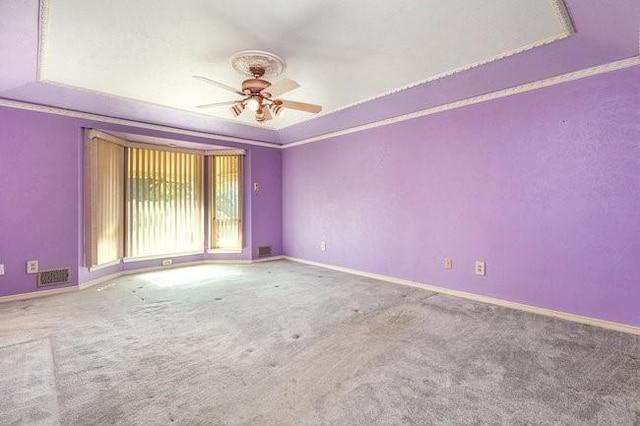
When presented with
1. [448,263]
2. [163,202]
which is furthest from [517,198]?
[163,202]

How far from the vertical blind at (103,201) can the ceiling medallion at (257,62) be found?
107 inches

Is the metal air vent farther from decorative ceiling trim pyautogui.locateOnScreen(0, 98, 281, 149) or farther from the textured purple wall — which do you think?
the textured purple wall

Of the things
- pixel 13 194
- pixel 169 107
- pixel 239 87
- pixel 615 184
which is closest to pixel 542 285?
pixel 615 184

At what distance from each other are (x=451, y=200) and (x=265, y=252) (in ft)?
12.2

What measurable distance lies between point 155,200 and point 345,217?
3.31 m

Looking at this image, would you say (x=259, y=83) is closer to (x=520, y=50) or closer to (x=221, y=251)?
(x=520, y=50)

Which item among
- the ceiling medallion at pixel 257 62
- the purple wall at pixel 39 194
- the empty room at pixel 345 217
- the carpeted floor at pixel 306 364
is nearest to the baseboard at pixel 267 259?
the empty room at pixel 345 217

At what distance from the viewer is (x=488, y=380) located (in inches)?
78.1

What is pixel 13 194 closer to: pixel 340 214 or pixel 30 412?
pixel 30 412

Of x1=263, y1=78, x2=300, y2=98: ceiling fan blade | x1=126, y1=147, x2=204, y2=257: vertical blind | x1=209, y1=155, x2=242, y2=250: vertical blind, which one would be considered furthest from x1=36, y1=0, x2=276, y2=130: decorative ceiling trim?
x1=263, y1=78, x2=300, y2=98: ceiling fan blade

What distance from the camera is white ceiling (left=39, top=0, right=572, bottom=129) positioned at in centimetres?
219

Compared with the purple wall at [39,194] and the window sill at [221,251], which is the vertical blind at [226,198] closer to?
the window sill at [221,251]

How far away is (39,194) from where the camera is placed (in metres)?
3.91

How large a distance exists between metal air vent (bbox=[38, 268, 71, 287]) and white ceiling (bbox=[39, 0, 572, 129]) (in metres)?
2.35
